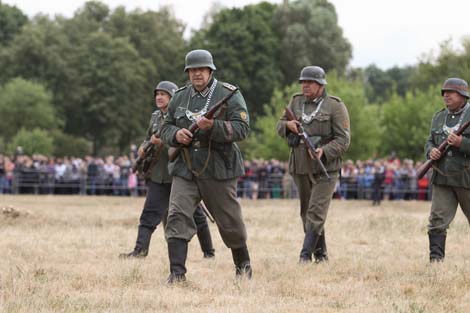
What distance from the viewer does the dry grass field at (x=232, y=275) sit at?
7.79m

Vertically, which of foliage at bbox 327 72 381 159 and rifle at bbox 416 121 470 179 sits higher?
foliage at bbox 327 72 381 159

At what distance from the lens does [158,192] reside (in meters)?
12.0

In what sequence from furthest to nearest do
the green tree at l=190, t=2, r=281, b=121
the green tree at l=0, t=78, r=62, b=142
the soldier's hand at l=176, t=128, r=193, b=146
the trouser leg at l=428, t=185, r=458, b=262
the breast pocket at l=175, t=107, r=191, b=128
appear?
1. the green tree at l=190, t=2, r=281, b=121
2. the green tree at l=0, t=78, r=62, b=142
3. the trouser leg at l=428, t=185, r=458, b=262
4. the breast pocket at l=175, t=107, r=191, b=128
5. the soldier's hand at l=176, t=128, r=193, b=146

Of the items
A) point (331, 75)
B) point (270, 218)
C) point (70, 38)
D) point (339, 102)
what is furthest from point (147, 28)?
point (339, 102)

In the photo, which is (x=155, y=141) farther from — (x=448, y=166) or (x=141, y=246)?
(x=448, y=166)

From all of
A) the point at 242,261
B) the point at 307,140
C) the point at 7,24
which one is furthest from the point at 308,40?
the point at 242,261

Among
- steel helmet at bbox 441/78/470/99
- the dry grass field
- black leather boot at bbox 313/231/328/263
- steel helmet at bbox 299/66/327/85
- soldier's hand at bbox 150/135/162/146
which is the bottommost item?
the dry grass field

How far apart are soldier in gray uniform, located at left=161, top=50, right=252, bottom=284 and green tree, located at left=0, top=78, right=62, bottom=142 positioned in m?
54.0

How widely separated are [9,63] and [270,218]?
5309 cm

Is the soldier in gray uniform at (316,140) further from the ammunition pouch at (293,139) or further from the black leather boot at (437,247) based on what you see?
the black leather boot at (437,247)

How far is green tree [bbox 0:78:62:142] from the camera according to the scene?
61688 millimetres

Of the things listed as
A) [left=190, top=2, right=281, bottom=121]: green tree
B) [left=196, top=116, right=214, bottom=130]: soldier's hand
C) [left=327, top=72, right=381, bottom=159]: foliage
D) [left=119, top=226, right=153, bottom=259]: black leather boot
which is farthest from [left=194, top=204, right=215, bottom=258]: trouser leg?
[left=190, top=2, right=281, bottom=121]: green tree

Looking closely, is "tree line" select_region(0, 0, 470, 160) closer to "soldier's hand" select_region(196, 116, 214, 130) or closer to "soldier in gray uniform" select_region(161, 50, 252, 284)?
"soldier in gray uniform" select_region(161, 50, 252, 284)

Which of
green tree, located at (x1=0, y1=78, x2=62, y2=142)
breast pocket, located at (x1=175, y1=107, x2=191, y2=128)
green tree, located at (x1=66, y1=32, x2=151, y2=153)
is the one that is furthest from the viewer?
green tree, located at (x1=66, y1=32, x2=151, y2=153)
